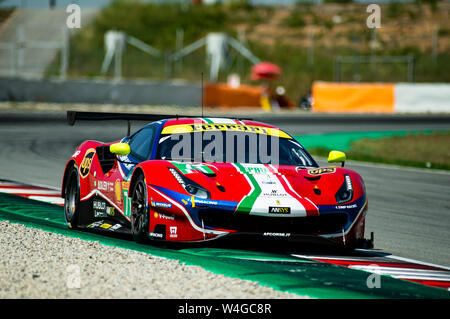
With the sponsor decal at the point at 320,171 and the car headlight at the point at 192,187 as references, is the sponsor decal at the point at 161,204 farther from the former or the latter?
the sponsor decal at the point at 320,171

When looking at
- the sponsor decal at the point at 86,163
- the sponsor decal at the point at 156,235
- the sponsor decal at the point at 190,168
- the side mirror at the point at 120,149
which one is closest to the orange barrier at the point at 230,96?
the sponsor decal at the point at 86,163

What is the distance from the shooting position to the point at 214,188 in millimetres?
7352

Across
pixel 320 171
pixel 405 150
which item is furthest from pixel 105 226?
pixel 405 150

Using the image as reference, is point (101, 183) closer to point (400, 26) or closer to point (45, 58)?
Answer: point (45, 58)

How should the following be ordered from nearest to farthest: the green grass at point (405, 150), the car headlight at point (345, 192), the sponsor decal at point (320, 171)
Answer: the car headlight at point (345, 192) → the sponsor decal at point (320, 171) → the green grass at point (405, 150)

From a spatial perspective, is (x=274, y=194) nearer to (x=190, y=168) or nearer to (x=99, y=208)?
(x=190, y=168)

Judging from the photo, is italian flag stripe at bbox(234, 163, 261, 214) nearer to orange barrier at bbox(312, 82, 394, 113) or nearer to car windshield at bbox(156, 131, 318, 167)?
car windshield at bbox(156, 131, 318, 167)

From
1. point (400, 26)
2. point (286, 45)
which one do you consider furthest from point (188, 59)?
point (400, 26)

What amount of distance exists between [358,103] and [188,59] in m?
10.1

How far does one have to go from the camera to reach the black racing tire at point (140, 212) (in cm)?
749

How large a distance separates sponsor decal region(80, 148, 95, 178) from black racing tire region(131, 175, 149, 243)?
4.19 ft

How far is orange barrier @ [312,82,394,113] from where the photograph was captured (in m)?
37.0

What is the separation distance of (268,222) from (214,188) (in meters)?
0.52
